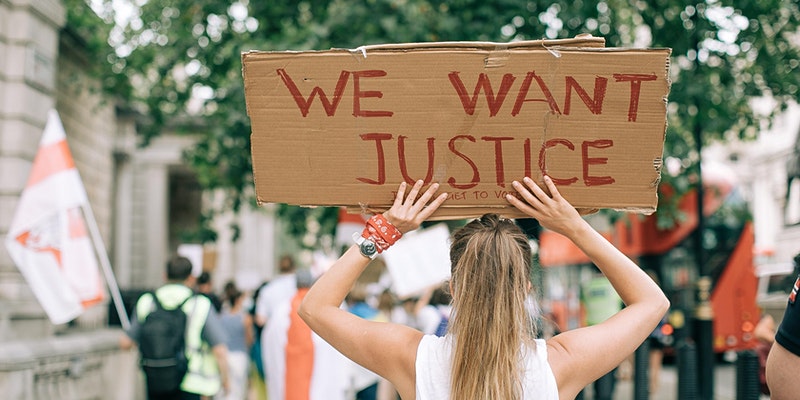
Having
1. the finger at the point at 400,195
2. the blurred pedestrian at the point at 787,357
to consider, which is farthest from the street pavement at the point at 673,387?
the finger at the point at 400,195

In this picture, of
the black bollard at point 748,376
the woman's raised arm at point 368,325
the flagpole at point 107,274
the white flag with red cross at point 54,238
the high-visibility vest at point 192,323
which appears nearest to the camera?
the woman's raised arm at point 368,325

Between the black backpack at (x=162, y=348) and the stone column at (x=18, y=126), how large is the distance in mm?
3305

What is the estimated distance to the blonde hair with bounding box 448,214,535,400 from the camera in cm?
262

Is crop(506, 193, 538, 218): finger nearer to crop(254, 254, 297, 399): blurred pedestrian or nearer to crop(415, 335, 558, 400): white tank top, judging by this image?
crop(415, 335, 558, 400): white tank top

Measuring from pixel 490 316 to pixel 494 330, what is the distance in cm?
5

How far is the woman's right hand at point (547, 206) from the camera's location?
2846 millimetres

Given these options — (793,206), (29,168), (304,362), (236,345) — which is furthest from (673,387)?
(29,168)

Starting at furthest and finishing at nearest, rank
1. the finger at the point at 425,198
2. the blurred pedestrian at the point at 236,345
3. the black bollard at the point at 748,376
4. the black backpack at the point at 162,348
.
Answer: the blurred pedestrian at the point at 236,345, the black bollard at the point at 748,376, the black backpack at the point at 162,348, the finger at the point at 425,198

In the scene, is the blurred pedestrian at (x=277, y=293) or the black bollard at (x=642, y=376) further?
the black bollard at (x=642, y=376)

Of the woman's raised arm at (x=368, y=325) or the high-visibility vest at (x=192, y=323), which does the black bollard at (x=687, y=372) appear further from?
the woman's raised arm at (x=368, y=325)

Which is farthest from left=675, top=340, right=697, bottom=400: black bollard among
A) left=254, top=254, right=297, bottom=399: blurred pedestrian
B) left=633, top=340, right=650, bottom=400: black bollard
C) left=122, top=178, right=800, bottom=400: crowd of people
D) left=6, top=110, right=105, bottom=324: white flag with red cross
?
left=122, top=178, right=800, bottom=400: crowd of people

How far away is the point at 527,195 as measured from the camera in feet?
9.64

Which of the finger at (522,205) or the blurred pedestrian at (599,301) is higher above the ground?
the finger at (522,205)

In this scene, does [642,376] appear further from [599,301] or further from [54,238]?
[54,238]
